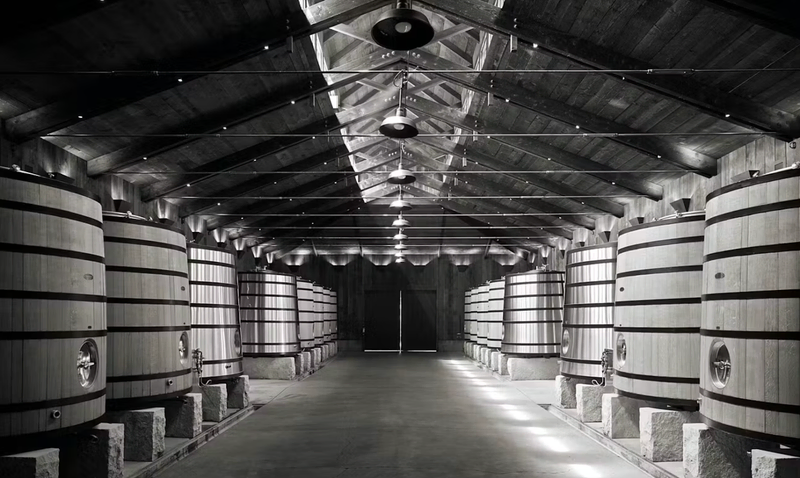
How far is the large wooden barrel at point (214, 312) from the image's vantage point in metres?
8.92

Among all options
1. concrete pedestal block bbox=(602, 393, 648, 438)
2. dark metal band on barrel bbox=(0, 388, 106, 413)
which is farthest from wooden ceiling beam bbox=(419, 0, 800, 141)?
dark metal band on barrel bbox=(0, 388, 106, 413)

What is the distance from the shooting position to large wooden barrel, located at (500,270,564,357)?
14.3 metres

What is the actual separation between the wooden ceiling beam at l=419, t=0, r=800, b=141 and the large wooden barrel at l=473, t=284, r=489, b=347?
11924 mm

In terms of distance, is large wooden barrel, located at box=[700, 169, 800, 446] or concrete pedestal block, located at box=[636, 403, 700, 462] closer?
large wooden barrel, located at box=[700, 169, 800, 446]

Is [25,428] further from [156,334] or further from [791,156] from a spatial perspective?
[791,156]

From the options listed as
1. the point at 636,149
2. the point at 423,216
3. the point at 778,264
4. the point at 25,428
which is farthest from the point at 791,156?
the point at 423,216

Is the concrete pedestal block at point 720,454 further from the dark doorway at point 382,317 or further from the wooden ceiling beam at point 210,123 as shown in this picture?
the dark doorway at point 382,317

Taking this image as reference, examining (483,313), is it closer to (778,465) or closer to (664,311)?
(664,311)

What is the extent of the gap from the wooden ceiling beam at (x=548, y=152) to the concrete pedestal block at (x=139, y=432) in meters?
10.3

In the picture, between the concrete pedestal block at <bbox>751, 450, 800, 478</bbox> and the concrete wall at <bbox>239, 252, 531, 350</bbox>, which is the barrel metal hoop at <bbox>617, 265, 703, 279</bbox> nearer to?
the concrete pedestal block at <bbox>751, 450, 800, 478</bbox>

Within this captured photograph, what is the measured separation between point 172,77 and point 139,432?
548 centimetres

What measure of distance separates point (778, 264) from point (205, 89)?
9.21 m

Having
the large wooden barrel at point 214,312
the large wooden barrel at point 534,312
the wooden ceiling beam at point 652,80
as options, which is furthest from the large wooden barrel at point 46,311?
the large wooden barrel at point 534,312

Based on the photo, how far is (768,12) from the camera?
711cm
